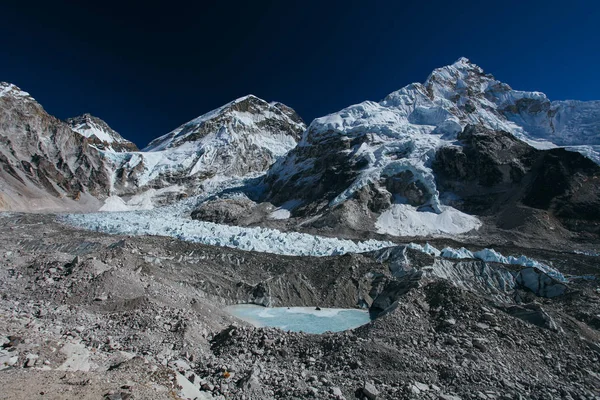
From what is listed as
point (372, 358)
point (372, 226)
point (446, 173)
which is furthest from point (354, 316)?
point (446, 173)

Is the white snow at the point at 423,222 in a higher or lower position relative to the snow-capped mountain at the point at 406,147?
lower

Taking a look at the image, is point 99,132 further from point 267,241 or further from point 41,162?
point 267,241

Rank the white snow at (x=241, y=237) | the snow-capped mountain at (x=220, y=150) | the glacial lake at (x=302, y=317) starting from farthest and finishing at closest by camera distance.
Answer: the snow-capped mountain at (x=220, y=150) < the white snow at (x=241, y=237) < the glacial lake at (x=302, y=317)

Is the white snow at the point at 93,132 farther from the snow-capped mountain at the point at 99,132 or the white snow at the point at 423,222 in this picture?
the white snow at the point at 423,222

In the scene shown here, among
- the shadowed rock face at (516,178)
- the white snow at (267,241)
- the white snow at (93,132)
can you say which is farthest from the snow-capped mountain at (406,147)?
the white snow at (93,132)

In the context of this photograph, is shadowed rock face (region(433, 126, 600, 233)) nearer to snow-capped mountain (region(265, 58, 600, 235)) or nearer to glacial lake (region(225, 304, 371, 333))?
snow-capped mountain (region(265, 58, 600, 235))

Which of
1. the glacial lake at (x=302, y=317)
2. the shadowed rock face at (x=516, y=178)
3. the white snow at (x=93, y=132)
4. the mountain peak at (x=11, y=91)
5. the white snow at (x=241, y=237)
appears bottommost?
the glacial lake at (x=302, y=317)

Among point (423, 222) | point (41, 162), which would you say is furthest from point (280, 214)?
point (41, 162)

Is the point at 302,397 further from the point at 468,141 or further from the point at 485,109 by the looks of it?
the point at 485,109
